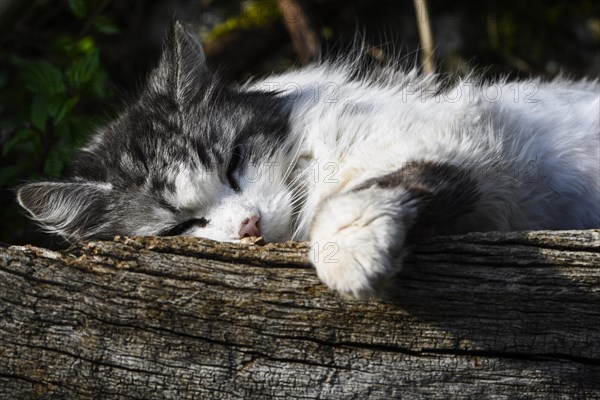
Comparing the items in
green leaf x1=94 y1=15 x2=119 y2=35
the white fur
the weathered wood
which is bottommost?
the weathered wood

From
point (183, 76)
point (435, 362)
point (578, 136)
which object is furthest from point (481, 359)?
point (183, 76)

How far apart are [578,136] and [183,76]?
49.4 inches

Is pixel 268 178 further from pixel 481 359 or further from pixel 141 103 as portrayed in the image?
pixel 481 359

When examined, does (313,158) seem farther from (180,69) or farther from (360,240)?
(360,240)

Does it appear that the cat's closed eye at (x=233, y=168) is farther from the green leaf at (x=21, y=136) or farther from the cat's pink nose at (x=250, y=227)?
the green leaf at (x=21, y=136)

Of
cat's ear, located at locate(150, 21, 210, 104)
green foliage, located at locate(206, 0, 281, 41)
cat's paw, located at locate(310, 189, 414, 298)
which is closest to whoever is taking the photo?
cat's paw, located at locate(310, 189, 414, 298)

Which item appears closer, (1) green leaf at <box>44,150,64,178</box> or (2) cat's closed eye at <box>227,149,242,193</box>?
(2) cat's closed eye at <box>227,149,242,193</box>

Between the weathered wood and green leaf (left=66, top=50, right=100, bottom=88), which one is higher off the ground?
green leaf (left=66, top=50, right=100, bottom=88)

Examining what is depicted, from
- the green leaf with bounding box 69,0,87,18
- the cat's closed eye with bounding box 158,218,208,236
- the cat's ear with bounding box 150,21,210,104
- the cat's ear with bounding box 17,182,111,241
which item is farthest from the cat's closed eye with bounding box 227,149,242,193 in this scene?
the green leaf with bounding box 69,0,87,18

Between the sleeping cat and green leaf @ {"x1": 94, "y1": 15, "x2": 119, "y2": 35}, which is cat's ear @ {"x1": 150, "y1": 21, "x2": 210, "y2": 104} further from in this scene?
green leaf @ {"x1": 94, "y1": 15, "x2": 119, "y2": 35}

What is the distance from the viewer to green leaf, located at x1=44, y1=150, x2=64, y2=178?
8.98 feet

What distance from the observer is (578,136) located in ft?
7.84

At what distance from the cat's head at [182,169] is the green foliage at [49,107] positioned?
0.39 metres

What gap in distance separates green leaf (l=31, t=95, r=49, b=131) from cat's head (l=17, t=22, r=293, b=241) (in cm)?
38
